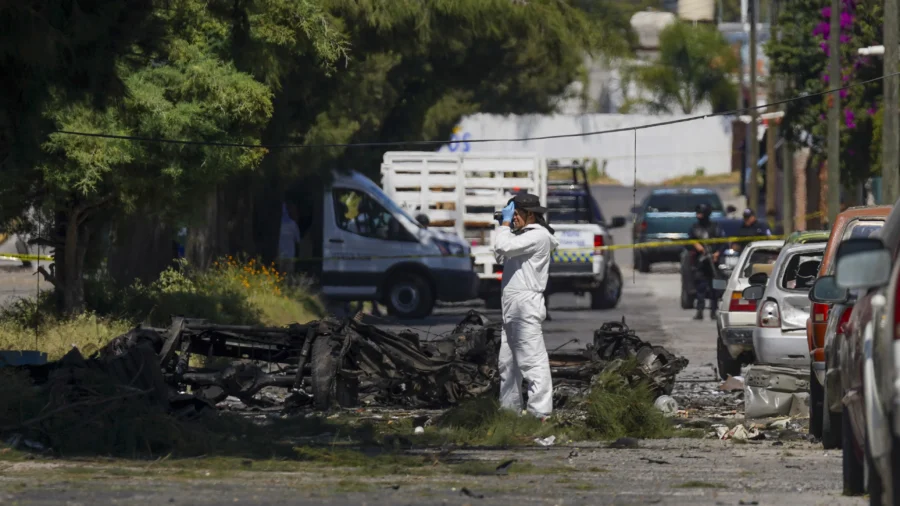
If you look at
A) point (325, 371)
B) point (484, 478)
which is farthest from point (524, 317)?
point (484, 478)

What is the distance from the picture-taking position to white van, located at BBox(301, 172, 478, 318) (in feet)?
83.2

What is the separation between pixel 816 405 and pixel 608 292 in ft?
57.6

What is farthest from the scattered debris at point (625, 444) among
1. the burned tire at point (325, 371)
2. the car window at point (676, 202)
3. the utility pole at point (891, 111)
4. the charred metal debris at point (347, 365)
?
the car window at point (676, 202)

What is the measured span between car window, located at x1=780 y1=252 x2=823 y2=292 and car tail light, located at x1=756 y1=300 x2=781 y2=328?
0.74 ft

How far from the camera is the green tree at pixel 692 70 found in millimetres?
73750

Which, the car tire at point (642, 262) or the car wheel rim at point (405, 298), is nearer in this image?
the car wheel rim at point (405, 298)

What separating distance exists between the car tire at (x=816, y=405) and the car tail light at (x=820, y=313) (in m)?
0.76

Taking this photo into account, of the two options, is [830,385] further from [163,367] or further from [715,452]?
[163,367]

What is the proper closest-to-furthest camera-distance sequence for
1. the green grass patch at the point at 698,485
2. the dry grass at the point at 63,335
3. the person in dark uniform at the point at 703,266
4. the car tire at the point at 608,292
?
the green grass patch at the point at 698,485 < the dry grass at the point at 63,335 < the person in dark uniform at the point at 703,266 < the car tire at the point at 608,292

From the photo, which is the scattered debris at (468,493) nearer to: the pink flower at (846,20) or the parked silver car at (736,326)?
the parked silver car at (736,326)

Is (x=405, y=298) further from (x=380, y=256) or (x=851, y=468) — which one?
(x=851, y=468)

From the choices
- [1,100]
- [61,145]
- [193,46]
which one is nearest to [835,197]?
[193,46]

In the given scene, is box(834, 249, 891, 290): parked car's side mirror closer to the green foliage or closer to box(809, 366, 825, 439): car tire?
box(809, 366, 825, 439): car tire

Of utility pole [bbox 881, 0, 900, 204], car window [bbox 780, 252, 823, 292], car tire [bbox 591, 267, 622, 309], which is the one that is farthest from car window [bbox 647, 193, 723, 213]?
car window [bbox 780, 252, 823, 292]
